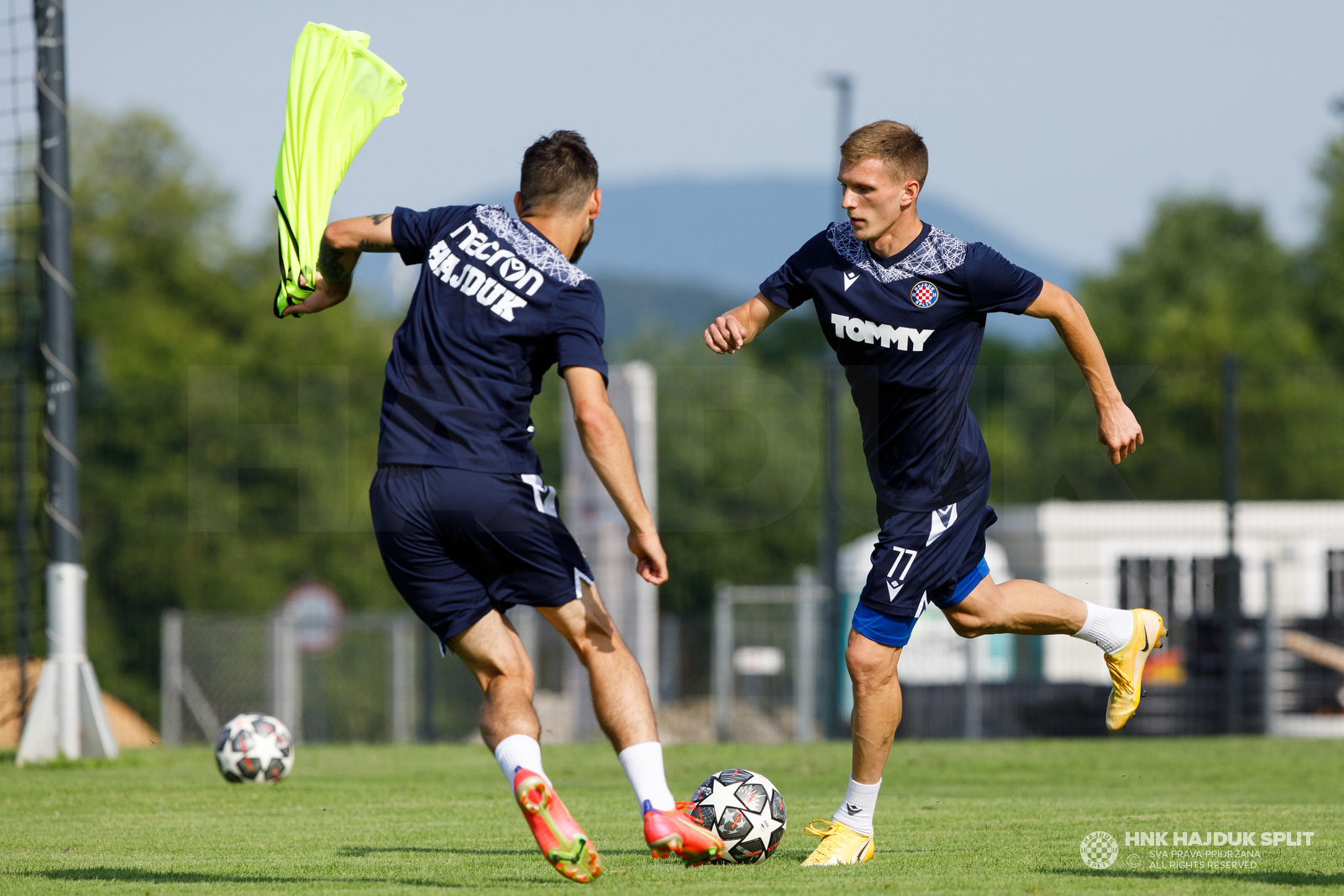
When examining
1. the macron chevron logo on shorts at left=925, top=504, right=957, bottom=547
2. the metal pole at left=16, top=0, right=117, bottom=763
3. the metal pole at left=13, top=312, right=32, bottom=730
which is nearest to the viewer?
the macron chevron logo on shorts at left=925, top=504, right=957, bottom=547

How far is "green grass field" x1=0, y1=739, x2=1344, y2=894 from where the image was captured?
4707mm

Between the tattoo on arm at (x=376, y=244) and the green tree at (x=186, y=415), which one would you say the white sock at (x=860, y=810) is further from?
the green tree at (x=186, y=415)

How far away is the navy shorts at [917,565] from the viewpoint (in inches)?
212

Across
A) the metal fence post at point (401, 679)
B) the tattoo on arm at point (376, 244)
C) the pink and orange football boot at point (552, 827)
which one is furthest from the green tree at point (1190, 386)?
the pink and orange football boot at point (552, 827)

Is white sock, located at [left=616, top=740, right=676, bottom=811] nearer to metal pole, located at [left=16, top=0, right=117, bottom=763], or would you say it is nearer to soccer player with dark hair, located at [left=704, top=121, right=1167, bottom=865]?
soccer player with dark hair, located at [left=704, top=121, right=1167, bottom=865]

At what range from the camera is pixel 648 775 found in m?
4.65

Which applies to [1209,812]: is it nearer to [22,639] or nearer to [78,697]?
[78,697]

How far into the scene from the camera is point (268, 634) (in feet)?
60.6

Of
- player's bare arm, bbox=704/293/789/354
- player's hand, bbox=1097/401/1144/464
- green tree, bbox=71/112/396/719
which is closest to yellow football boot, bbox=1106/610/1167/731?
player's hand, bbox=1097/401/1144/464

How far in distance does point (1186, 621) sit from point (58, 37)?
1057 centimetres

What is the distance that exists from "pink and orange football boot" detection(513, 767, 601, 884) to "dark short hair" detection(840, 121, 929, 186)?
95.6 inches

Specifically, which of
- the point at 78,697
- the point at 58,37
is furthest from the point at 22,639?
the point at 58,37

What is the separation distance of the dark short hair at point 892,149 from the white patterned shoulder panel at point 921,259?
217mm

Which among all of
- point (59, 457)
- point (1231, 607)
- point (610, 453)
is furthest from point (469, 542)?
point (1231, 607)
